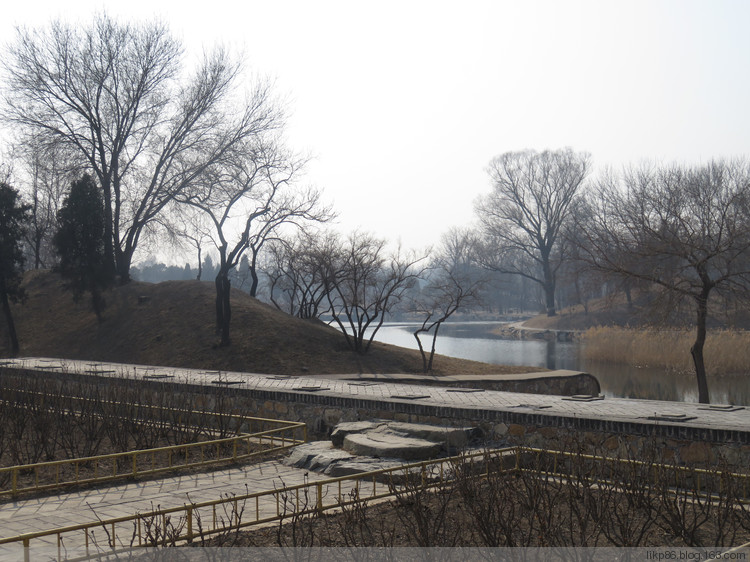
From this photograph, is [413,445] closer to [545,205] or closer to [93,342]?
[93,342]

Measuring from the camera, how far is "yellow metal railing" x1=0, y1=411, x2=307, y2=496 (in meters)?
7.89

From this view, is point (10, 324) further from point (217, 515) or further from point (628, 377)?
point (217, 515)

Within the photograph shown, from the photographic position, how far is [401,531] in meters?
5.58

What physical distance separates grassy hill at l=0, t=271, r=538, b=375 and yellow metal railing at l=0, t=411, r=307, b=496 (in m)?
12.7

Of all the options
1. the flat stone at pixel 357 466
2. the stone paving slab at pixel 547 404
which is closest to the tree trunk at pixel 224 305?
the stone paving slab at pixel 547 404

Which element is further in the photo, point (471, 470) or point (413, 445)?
point (413, 445)

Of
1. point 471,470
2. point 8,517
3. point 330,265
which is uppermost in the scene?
point 330,265

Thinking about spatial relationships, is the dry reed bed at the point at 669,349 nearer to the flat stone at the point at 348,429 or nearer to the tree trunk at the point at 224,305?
the tree trunk at the point at 224,305

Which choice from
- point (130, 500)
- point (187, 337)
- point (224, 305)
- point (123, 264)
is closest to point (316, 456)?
point (130, 500)

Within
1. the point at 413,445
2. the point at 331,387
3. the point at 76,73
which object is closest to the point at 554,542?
the point at 413,445

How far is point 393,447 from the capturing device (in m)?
8.64

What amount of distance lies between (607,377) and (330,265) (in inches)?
438

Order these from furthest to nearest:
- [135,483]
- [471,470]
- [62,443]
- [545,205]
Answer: [545,205]
[62,443]
[135,483]
[471,470]

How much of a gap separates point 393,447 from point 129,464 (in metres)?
3.32
